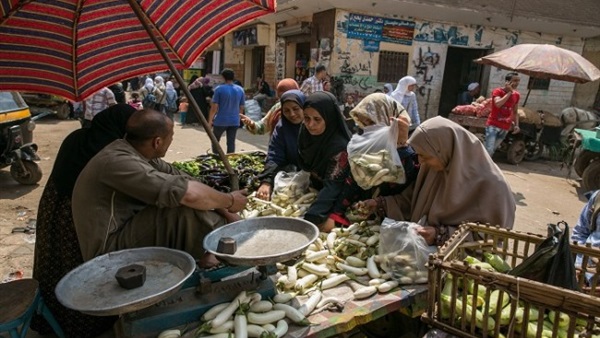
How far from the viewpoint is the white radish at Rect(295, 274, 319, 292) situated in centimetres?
234

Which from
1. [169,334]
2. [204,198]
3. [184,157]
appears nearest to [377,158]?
[204,198]

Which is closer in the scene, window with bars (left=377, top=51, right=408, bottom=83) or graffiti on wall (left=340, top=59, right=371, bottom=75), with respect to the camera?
graffiti on wall (left=340, top=59, right=371, bottom=75)

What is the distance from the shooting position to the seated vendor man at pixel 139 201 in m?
2.06

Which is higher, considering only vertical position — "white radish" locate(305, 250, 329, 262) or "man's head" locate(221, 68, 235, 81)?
"man's head" locate(221, 68, 235, 81)

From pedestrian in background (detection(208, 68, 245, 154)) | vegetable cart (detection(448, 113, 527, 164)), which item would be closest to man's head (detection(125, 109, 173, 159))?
pedestrian in background (detection(208, 68, 245, 154))

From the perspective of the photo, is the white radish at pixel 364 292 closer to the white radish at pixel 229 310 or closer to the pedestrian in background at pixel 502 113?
the white radish at pixel 229 310

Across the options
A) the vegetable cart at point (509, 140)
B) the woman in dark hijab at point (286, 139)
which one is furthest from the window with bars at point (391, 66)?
the woman in dark hijab at point (286, 139)

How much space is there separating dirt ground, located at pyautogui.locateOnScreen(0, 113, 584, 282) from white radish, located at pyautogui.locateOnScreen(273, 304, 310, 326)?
2.98m

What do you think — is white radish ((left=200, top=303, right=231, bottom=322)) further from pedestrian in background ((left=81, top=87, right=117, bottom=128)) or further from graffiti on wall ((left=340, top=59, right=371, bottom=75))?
graffiti on wall ((left=340, top=59, right=371, bottom=75))

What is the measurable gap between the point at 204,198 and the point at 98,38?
64.6 inches

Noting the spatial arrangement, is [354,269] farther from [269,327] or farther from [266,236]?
[269,327]

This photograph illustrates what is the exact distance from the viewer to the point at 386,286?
2336 mm

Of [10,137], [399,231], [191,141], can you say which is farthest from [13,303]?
[191,141]

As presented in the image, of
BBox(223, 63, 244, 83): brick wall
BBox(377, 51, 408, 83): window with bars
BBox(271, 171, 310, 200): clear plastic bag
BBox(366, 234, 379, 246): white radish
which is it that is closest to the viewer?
BBox(366, 234, 379, 246): white radish
